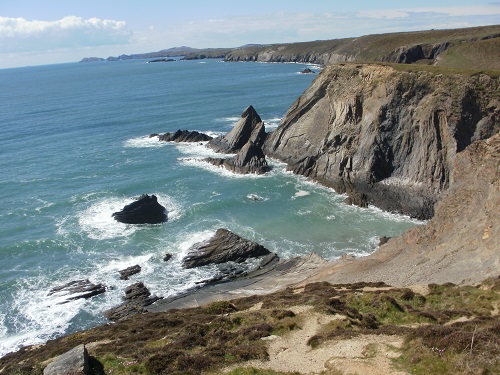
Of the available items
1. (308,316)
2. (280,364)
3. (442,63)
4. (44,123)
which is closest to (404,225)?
(308,316)

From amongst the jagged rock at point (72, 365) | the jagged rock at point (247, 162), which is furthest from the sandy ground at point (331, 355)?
the jagged rock at point (247, 162)

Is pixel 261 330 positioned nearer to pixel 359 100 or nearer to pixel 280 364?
pixel 280 364

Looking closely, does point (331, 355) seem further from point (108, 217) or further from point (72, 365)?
point (108, 217)

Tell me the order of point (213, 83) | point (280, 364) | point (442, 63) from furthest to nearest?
point (213, 83), point (442, 63), point (280, 364)

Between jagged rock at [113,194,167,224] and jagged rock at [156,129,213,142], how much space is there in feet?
111

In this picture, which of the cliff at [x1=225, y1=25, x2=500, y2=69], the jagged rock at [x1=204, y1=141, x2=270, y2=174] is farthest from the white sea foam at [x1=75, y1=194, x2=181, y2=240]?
the cliff at [x1=225, y1=25, x2=500, y2=69]

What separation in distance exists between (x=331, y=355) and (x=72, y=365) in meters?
11.4

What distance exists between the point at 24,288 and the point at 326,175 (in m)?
39.1

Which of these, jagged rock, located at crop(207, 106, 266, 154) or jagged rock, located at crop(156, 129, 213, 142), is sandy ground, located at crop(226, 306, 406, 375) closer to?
jagged rock, located at crop(207, 106, 266, 154)

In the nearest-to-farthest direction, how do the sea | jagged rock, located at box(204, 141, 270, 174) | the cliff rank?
the sea, jagged rock, located at box(204, 141, 270, 174), the cliff

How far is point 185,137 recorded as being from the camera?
8588cm

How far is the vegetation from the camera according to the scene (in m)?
17.4

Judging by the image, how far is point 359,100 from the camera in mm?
62125

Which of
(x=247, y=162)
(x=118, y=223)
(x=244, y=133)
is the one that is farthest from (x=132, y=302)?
(x=244, y=133)
